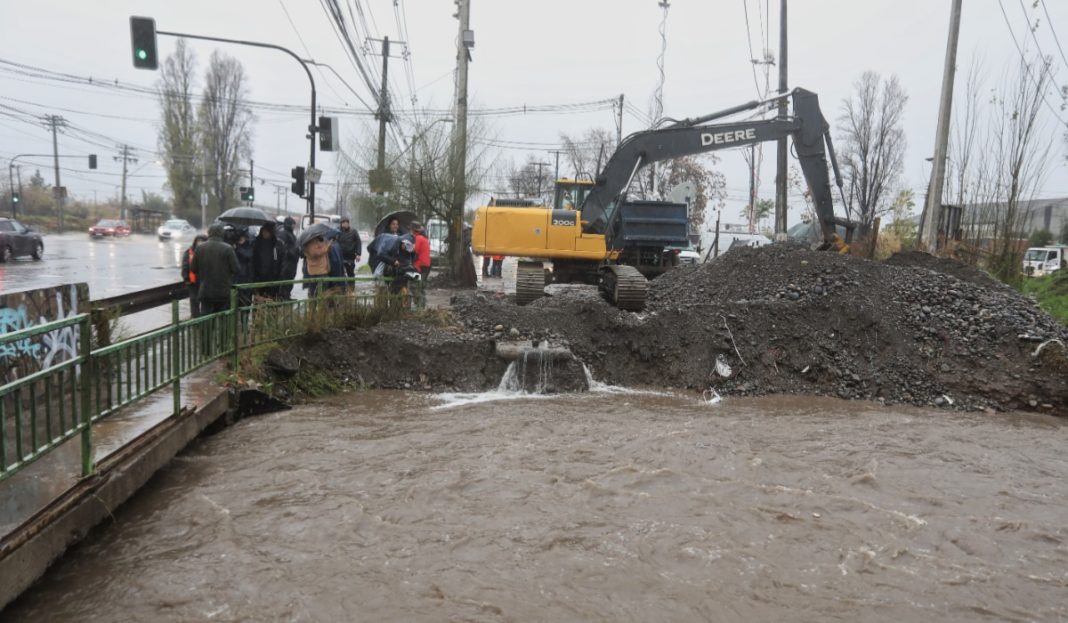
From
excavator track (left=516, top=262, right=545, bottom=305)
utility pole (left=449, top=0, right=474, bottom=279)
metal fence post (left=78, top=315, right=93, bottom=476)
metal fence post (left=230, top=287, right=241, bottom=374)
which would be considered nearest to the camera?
metal fence post (left=78, top=315, right=93, bottom=476)

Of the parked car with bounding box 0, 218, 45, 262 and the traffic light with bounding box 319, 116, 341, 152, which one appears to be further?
the parked car with bounding box 0, 218, 45, 262

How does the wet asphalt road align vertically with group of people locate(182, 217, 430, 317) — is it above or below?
below

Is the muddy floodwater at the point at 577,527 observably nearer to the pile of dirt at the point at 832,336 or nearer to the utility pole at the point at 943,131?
the pile of dirt at the point at 832,336

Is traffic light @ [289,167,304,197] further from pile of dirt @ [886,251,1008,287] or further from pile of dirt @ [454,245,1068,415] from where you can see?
pile of dirt @ [886,251,1008,287]

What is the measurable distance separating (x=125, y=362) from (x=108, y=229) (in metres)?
Answer: 45.2

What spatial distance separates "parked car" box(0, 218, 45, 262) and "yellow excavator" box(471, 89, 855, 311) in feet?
59.5

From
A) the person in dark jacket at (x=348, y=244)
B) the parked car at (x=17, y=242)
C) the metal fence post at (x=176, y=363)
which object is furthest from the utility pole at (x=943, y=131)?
the parked car at (x=17, y=242)

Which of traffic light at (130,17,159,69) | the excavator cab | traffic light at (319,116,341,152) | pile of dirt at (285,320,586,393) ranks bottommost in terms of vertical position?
pile of dirt at (285,320,586,393)

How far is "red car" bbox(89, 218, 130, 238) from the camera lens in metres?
43.8

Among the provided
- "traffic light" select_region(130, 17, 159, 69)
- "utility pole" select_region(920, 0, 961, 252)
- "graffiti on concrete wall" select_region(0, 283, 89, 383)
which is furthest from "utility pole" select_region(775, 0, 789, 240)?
"graffiti on concrete wall" select_region(0, 283, 89, 383)

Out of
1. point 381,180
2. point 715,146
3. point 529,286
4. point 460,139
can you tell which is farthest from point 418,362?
point 381,180

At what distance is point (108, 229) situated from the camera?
145 ft

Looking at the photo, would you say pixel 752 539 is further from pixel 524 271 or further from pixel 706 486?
pixel 524 271

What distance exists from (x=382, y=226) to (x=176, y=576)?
10206mm
